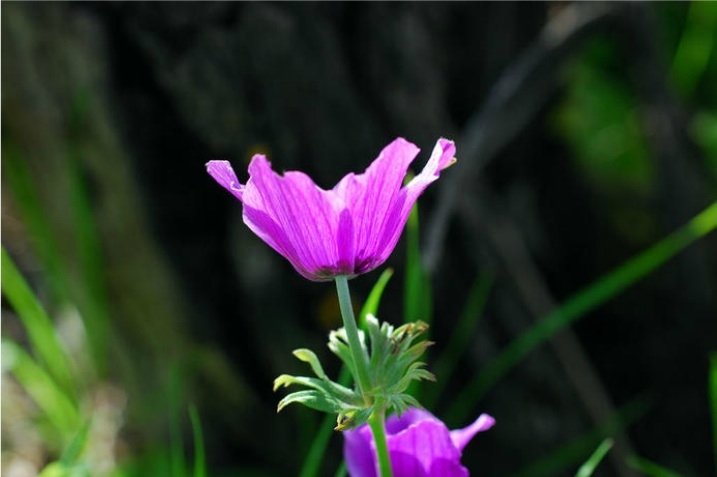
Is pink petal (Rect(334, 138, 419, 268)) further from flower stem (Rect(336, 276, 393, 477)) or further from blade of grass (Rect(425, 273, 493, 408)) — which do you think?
blade of grass (Rect(425, 273, 493, 408))

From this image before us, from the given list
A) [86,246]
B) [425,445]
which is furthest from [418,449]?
[86,246]

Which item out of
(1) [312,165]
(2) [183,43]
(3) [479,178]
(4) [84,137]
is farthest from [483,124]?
(4) [84,137]

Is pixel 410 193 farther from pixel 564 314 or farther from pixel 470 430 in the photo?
pixel 564 314

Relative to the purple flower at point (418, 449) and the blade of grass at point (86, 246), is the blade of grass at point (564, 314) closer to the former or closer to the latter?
the purple flower at point (418, 449)

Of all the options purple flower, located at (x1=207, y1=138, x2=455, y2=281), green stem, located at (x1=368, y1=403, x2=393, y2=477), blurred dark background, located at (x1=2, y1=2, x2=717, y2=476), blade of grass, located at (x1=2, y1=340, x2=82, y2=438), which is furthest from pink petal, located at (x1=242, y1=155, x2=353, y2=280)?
blade of grass, located at (x1=2, y1=340, x2=82, y2=438)

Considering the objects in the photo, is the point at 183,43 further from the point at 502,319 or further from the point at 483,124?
the point at 502,319

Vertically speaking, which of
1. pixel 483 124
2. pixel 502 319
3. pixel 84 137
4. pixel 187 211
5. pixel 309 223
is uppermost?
pixel 84 137
